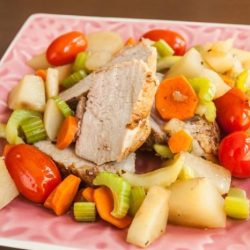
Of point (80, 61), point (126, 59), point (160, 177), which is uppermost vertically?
point (126, 59)

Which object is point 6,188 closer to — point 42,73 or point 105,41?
point 42,73

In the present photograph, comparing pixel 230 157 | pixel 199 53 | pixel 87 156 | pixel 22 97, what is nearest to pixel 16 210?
pixel 87 156

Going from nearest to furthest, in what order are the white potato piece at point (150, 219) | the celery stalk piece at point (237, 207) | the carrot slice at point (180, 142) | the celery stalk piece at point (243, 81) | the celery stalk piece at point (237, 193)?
the white potato piece at point (150, 219)
the celery stalk piece at point (237, 207)
the celery stalk piece at point (237, 193)
the carrot slice at point (180, 142)
the celery stalk piece at point (243, 81)

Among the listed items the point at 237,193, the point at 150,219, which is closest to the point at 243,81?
the point at 237,193

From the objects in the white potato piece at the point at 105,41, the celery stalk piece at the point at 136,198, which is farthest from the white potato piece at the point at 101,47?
the celery stalk piece at the point at 136,198

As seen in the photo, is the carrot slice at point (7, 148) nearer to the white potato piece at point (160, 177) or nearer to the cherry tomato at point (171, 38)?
the white potato piece at point (160, 177)
